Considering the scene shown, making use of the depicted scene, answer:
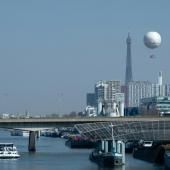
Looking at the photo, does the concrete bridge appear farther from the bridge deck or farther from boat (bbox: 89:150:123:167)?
boat (bbox: 89:150:123:167)

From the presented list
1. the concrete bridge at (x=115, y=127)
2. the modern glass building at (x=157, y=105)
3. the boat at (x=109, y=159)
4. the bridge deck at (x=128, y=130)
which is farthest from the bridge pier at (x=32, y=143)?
the modern glass building at (x=157, y=105)

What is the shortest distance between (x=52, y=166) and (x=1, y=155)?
12849 mm

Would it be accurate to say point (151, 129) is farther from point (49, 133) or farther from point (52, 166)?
point (49, 133)

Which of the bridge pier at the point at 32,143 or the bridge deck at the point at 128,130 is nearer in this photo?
the bridge deck at the point at 128,130

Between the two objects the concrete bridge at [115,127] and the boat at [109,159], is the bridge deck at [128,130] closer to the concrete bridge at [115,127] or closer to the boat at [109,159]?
the concrete bridge at [115,127]

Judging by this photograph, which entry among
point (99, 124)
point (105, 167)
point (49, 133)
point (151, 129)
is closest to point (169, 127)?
point (151, 129)

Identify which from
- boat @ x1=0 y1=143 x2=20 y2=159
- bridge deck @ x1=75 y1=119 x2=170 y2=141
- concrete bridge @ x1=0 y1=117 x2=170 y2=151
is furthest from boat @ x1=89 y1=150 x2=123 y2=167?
boat @ x1=0 y1=143 x2=20 y2=159

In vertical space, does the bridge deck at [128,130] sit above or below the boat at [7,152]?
above

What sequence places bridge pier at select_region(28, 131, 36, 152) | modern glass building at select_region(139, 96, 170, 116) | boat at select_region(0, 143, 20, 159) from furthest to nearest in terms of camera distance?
1. modern glass building at select_region(139, 96, 170, 116)
2. bridge pier at select_region(28, 131, 36, 152)
3. boat at select_region(0, 143, 20, 159)

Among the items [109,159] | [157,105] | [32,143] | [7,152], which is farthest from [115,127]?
[157,105]

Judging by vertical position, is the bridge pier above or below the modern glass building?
below

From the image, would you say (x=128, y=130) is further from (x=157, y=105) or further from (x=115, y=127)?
(x=157, y=105)

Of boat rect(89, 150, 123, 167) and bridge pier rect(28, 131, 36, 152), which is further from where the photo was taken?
bridge pier rect(28, 131, 36, 152)

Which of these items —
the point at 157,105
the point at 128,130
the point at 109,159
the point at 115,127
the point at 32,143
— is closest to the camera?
the point at 109,159
